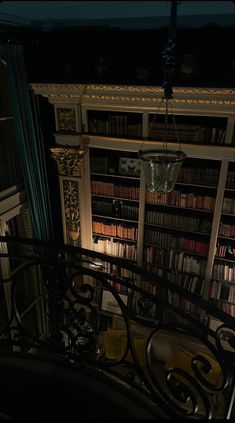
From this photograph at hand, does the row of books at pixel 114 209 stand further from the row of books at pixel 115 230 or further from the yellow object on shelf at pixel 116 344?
the yellow object on shelf at pixel 116 344

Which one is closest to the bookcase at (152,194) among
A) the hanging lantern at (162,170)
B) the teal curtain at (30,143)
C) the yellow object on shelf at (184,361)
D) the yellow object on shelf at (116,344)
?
the teal curtain at (30,143)

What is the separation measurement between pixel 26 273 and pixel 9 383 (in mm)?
2878

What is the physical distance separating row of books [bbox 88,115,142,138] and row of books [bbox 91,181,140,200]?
663 mm

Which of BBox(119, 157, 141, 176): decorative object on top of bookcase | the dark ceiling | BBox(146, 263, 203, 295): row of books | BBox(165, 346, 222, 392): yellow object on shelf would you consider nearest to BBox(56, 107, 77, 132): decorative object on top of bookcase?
the dark ceiling

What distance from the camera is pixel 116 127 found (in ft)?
13.4

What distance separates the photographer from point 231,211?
3865 millimetres

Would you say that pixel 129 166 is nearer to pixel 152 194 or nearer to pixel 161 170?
pixel 152 194

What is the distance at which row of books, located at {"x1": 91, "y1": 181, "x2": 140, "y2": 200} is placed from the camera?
4.30 meters

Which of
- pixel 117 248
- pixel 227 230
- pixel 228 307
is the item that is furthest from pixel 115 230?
pixel 228 307

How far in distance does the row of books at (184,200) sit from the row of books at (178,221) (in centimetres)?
15

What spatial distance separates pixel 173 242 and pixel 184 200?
22.6 inches

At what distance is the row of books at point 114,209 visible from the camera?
4406mm

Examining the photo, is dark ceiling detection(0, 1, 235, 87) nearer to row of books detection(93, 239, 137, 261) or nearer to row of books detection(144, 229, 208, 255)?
row of books detection(144, 229, 208, 255)

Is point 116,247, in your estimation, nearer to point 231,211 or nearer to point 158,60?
point 231,211
